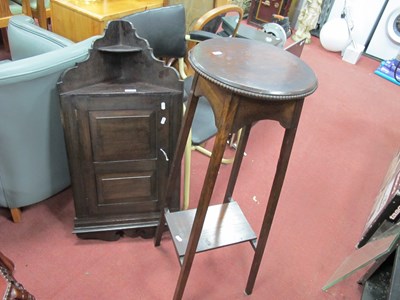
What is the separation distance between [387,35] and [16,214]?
3.99 metres

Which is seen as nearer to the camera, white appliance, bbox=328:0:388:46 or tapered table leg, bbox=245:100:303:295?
tapered table leg, bbox=245:100:303:295

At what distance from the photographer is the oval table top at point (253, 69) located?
76 cm

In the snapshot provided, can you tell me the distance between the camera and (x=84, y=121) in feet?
3.81

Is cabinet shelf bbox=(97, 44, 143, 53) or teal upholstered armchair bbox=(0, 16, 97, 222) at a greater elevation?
cabinet shelf bbox=(97, 44, 143, 53)

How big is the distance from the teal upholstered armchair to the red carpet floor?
8.4 inches

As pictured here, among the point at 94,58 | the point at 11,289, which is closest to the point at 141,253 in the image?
the point at 11,289

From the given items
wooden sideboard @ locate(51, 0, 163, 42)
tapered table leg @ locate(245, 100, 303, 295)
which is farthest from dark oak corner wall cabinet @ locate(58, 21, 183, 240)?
wooden sideboard @ locate(51, 0, 163, 42)

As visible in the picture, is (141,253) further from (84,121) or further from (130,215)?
(84,121)

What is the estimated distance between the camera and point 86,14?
1.70m

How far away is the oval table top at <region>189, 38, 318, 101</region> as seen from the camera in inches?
29.9

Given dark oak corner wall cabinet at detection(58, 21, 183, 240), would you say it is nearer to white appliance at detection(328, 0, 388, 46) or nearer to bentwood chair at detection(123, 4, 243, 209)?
bentwood chair at detection(123, 4, 243, 209)

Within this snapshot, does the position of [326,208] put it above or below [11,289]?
below

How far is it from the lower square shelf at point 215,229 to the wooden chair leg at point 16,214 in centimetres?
71

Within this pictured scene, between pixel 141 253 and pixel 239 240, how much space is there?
1.55 feet
